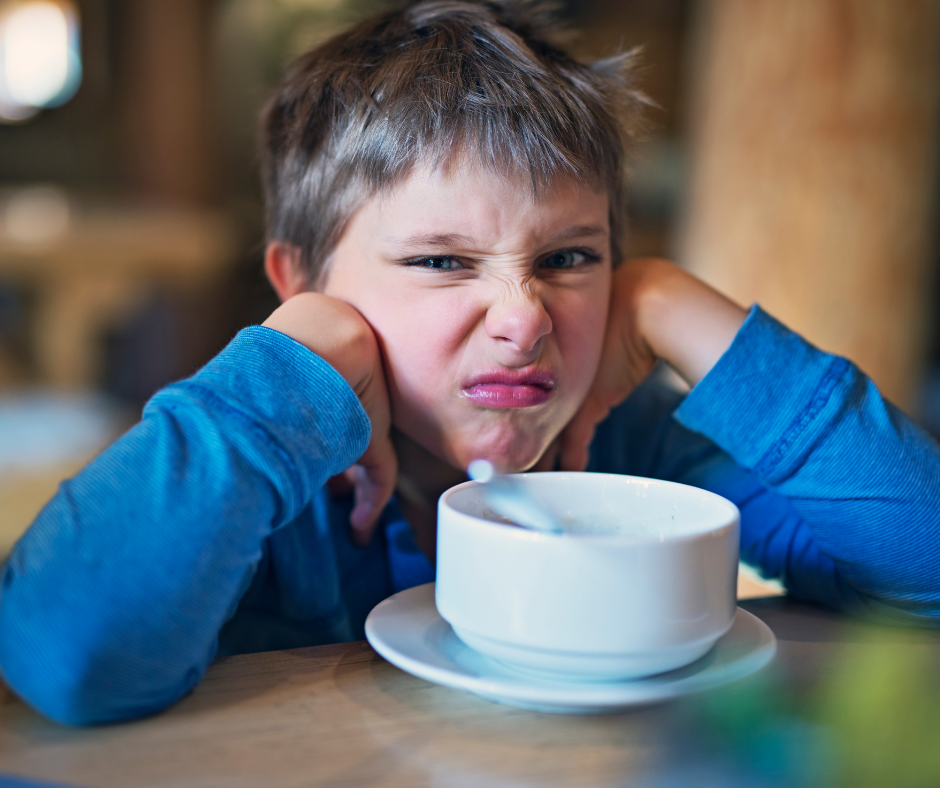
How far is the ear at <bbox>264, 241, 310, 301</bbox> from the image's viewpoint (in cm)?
89

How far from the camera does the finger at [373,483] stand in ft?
2.54

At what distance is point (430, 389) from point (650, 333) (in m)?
0.23

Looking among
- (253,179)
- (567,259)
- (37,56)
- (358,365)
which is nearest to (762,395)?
(567,259)

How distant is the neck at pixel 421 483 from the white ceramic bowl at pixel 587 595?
0.35 meters

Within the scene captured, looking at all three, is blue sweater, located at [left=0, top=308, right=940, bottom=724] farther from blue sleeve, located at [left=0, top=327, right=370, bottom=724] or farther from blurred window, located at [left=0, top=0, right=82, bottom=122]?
blurred window, located at [left=0, top=0, right=82, bottom=122]

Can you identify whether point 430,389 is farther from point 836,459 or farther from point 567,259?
point 836,459

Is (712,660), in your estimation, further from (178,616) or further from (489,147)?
(489,147)

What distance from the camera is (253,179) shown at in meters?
4.86

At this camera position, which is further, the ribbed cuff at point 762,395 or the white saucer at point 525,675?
the ribbed cuff at point 762,395

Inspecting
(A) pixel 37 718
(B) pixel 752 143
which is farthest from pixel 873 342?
(A) pixel 37 718

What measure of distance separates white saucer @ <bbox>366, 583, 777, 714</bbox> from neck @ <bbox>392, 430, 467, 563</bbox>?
285 millimetres

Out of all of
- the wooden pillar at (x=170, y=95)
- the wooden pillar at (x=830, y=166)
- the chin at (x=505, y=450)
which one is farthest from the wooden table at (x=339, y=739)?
the wooden pillar at (x=170, y=95)

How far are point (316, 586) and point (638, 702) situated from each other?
374 mm

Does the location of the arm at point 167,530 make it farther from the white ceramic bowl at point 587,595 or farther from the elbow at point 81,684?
the white ceramic bowl at point 587,595
